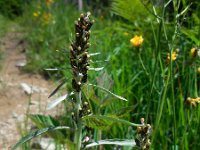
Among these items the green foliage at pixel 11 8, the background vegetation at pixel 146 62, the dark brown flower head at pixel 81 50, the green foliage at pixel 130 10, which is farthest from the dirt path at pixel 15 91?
the green foliage at pixel 11 8

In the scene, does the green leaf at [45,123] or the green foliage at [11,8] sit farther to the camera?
the green foliage at [11,8]

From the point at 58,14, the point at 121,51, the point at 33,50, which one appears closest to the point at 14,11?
the point at 58,14

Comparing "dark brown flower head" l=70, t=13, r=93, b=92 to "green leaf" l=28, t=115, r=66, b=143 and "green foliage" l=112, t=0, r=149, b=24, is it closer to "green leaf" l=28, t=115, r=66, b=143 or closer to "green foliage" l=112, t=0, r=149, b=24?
"green leaf" l=28, t=115, r=66, b=143

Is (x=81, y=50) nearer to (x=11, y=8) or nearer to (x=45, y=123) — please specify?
(x=45, y=123)

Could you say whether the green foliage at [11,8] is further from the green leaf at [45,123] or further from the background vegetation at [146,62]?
the green leaf at [45,123]

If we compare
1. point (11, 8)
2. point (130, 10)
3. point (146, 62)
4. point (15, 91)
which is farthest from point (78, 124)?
point (11, 8)
